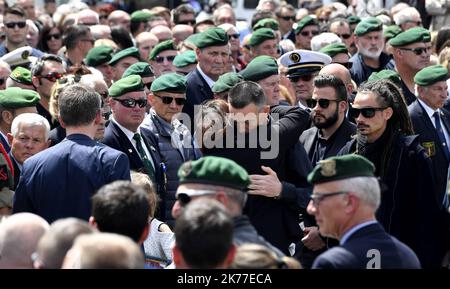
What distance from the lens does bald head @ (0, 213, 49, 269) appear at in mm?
4957

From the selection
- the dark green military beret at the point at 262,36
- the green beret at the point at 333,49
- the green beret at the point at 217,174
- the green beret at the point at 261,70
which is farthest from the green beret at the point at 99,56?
the green beret at the point at 217,174

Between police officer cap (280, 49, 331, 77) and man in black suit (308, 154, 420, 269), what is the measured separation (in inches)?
164

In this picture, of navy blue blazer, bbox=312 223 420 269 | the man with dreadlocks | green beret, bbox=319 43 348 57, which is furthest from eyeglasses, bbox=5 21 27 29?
navy blue blazer, bbox=312 223 420 269

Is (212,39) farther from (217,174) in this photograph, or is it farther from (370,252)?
(370,252)

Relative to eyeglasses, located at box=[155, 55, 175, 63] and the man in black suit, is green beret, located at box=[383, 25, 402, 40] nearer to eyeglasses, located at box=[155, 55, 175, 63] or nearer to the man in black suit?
eyeglasses, located at box=[155, 55, 175, 63]

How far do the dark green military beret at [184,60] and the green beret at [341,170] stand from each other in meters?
5.71

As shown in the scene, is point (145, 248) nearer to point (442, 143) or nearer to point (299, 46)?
point (442, 143)

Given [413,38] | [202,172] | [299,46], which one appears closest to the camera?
[202,172]

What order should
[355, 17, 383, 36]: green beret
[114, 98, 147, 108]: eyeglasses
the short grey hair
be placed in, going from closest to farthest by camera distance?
1. the short grey hair
2. [114, 98, 147, 108]: eyeglasses
3. [355, 17, 383, 36]: green beret

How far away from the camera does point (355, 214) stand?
531 centimetres

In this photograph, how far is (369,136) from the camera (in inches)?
296

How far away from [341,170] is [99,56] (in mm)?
6665
